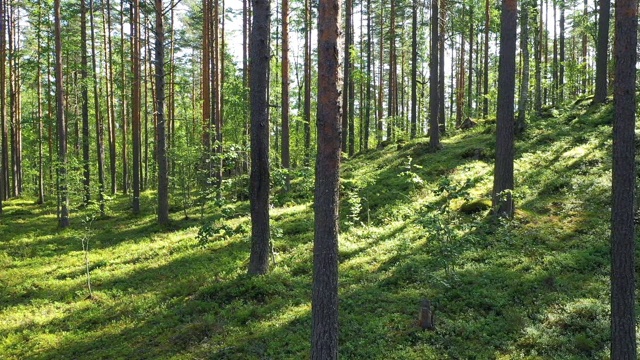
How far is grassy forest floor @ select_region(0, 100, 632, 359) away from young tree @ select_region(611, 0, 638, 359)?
2.76ft

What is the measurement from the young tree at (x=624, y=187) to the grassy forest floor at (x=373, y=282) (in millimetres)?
840

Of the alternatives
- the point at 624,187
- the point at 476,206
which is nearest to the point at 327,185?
the point at 624,187

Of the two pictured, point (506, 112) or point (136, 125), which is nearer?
point (506, 112)

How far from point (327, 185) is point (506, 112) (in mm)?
8475

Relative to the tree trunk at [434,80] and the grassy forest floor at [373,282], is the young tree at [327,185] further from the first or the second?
the tree trunk at [434,80]

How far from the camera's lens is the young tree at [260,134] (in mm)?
9586

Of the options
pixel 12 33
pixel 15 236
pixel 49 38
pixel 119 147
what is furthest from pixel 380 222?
pixel 119 147

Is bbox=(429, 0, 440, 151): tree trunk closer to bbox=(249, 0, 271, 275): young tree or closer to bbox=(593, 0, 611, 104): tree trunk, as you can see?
bbox=(593, 0, 611, 104): tree trunk

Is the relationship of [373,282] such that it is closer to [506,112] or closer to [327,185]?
[327,185]

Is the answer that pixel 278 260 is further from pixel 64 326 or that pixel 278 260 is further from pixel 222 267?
pixel 64 326

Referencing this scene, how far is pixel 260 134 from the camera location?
975cm

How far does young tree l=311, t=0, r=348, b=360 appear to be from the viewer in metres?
5.37

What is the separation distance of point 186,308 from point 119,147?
41.4m

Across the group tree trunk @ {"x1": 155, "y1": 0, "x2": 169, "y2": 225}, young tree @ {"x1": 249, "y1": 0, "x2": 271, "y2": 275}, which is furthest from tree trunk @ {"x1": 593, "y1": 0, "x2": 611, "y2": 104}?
tree trunk @ {"x1": 155, "y1": 0, "x2": 169, "y2": 225}
